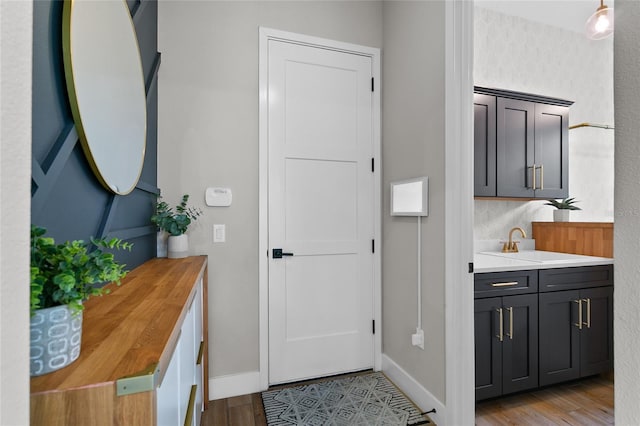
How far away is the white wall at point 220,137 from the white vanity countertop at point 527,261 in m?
1.48

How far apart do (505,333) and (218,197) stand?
1.99 m

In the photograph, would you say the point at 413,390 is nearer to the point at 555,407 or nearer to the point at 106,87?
the point at 555,407

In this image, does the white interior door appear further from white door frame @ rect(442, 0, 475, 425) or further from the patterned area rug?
white door frame @ rect(442, 0, 475, 425)

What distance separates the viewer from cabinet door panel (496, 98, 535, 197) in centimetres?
234

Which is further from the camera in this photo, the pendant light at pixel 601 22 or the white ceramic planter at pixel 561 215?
the white ceramic planter at pixel 561 215

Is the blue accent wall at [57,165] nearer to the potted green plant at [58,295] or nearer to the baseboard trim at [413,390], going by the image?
the potted green plant at [58,295]

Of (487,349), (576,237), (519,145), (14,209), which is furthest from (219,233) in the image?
(576,237)

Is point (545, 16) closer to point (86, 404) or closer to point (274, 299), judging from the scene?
point (274, 299)

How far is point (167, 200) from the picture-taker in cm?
198

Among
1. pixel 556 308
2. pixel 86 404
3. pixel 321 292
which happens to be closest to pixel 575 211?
pixel 556 308

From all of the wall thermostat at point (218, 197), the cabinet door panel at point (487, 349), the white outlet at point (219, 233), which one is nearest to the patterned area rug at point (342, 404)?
the cabinet door panel at point (487, 349)

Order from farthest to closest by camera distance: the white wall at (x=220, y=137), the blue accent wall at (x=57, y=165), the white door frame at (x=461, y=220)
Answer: the white wall at (x=220, y=137) < the white door frame at (x=461, y=220) < the blue accent wall at (x=57, y=165)

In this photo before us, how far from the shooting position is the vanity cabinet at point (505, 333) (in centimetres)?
187

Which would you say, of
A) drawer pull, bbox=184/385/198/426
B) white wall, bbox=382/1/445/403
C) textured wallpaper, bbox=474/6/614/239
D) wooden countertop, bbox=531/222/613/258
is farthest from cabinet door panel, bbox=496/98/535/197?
drawer pull, bbox=184/385/198/426
